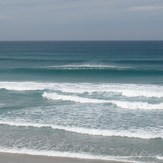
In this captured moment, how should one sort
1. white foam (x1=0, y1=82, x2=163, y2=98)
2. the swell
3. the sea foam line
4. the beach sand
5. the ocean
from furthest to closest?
the swell
white foam (x1=0, y1=82, x2=163, y2=98)
the sea foam line
the ocean
the beach sand

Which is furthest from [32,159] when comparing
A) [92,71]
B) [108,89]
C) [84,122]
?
[92,71]

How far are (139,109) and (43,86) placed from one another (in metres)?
11.9

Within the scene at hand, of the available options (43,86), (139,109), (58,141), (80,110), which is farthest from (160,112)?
(43,86)

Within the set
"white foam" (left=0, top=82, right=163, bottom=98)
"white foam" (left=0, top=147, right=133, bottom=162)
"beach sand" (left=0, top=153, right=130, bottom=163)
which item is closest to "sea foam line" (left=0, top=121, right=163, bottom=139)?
"white foam" (left=0, top=147, right=133, bottom=162)

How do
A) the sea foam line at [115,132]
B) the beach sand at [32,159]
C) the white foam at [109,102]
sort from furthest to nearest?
the white foam at [109,102], the sea foam line at [115,132], the beach sand at [32,159]

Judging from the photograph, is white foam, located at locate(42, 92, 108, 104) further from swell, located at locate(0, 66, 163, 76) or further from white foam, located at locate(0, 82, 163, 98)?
swell, located at locate(0, 66, 163, 76)

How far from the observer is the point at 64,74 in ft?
153

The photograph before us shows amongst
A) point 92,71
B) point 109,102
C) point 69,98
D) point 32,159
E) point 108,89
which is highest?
point 92,71

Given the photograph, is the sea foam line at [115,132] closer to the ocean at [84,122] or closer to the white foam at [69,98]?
the ocean at [84,122]

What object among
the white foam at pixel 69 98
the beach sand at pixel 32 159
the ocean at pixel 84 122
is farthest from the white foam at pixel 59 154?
the white foam at pixel 69 98

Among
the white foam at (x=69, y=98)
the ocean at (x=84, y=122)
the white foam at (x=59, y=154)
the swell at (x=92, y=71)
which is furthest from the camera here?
the swell at (x=92, y=71)

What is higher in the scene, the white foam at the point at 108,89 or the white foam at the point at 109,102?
the white foam at the point at 108,89

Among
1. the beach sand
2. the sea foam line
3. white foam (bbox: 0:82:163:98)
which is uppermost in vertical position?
white foam (bbox: 0:82:163:98)

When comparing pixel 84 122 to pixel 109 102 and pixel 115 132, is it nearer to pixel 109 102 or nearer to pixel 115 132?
pixel 115 132
